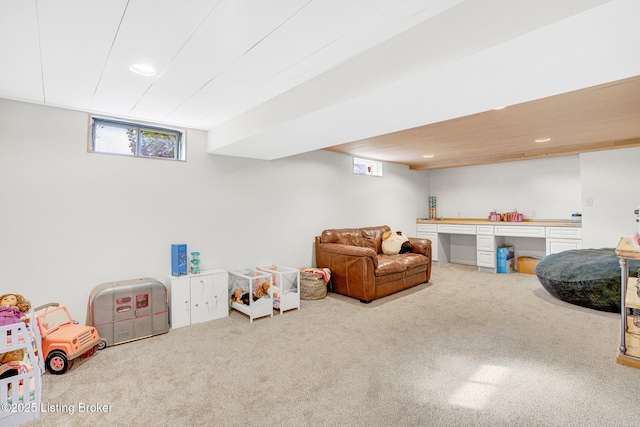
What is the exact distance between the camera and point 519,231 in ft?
18.0

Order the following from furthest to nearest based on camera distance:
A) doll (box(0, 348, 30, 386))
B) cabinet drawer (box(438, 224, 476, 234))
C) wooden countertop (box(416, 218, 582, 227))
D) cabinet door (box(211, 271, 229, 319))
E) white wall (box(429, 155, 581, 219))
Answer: cabinet drawer (box(438, 224, 476, 234)) → white wall (box(429, 155, 581, 219)) → wooden countertop (box(416, 218, 582, 227)) → cabinet door (box(211, 271, 229, 319)) → doll (box(0, 348, 30, 386))

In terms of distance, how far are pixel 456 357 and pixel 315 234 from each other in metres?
2.86

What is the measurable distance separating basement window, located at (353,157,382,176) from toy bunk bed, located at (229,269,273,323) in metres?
2.79

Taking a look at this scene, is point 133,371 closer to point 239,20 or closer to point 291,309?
point 291,309

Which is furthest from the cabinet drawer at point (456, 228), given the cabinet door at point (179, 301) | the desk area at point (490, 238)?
the cabinet door at point (179, 301)

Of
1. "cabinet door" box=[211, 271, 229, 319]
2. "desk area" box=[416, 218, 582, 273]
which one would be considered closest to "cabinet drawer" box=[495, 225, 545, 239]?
"desk area" box=[416, 218, 582, 273]

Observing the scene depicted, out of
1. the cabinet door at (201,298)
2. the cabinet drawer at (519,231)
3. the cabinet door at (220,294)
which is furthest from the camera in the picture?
the cabinet drawer at (519,231)

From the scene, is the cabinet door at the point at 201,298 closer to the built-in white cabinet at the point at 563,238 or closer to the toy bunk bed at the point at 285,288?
the toy bunk bed at the point at 285,288

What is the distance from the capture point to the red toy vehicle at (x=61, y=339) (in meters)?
2.31

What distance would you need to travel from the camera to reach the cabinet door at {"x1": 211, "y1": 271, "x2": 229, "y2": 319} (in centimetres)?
353

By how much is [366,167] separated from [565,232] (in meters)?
3.55

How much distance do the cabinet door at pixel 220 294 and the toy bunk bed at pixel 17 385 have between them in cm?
166

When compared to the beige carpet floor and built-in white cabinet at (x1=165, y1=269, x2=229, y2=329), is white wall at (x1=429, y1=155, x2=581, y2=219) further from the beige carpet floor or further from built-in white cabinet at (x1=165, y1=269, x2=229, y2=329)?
built-in white cabinet at (x1=165, y1=269, x2=229, y2=329)

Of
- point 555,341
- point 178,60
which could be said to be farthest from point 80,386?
point 555,341
